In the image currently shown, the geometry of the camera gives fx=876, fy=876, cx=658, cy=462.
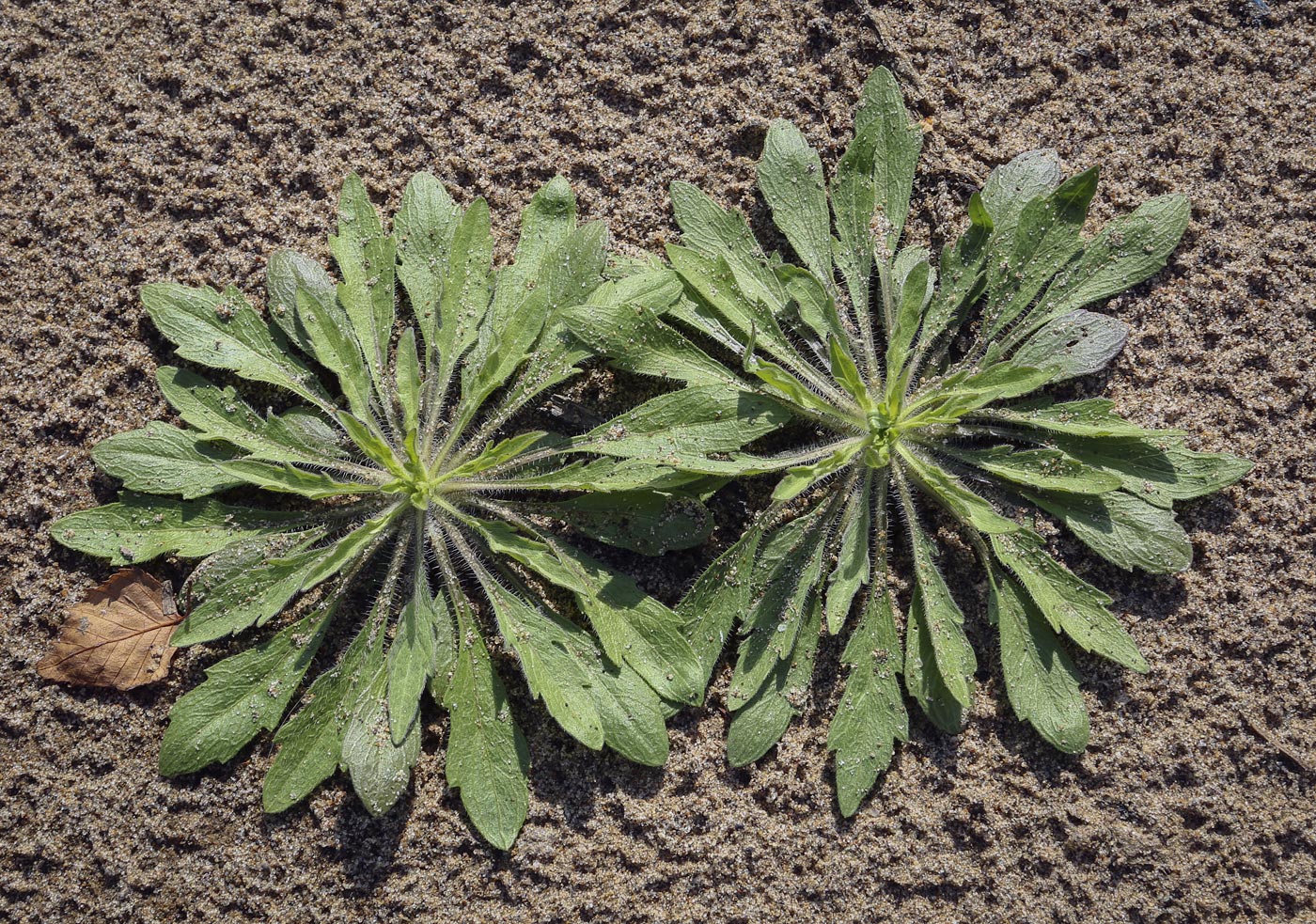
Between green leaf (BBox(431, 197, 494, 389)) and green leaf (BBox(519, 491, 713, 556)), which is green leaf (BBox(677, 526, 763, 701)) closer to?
green leaf (BBox(519, 491, 713, 556))

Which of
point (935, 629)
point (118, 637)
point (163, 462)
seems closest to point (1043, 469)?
point (935, 629)

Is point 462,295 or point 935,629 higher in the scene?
point 462,295

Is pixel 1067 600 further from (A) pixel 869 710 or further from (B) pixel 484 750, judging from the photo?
(B) pixel 484 750

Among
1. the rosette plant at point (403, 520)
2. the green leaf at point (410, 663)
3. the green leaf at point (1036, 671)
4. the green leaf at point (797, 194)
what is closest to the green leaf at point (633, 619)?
the rosette plant at point (403, 520)

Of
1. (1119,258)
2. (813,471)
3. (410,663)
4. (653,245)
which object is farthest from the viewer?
(653,245)

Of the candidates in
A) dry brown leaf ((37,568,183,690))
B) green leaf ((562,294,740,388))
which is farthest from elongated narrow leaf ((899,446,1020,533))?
dry brown leaf ((37,568,183,690))

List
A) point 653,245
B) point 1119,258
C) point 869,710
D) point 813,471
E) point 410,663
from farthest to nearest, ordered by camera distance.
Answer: point 653,245, point 1119,258, point 869,710, point 410,663, point 813,471

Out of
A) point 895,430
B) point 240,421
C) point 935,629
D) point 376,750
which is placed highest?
point 895,430

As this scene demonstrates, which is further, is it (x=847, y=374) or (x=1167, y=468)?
(x=1167, y=468)
